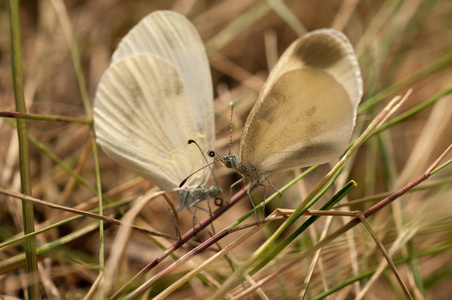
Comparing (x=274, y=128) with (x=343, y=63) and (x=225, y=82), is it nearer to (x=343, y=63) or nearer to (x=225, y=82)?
(x=343, y=63)

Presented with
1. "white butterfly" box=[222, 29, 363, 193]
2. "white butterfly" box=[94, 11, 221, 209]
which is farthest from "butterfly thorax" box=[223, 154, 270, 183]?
"white butterfly" box=[94, 11, 221, 209]

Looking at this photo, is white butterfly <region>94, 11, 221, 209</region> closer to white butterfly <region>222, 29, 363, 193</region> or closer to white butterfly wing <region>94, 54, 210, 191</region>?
white butterfly wing <region>94, 54, 210, 191</region>

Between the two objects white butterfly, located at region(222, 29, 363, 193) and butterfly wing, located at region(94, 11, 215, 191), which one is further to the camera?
butterfly wing, located at region(94, 11, 215, 191)

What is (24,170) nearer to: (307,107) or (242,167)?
(242,167)

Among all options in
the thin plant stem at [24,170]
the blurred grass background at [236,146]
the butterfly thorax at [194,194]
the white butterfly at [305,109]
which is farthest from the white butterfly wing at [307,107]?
the thin plant stem at [24,170]

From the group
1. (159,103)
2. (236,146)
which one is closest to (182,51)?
(159,103)
